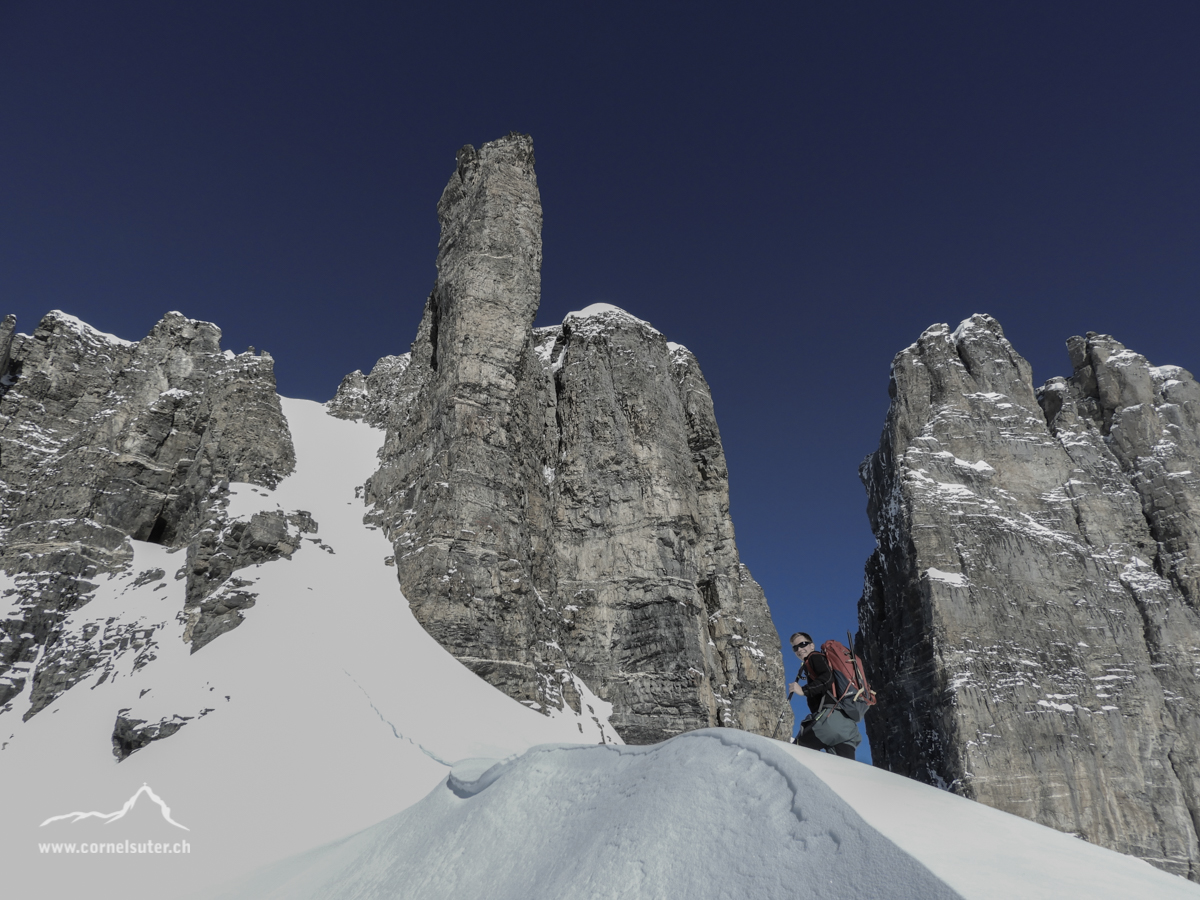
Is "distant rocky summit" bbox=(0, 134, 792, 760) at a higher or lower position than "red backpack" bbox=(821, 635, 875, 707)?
higher

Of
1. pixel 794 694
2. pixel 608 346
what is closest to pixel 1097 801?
pixel 608 346

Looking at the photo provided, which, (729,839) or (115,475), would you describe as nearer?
(729,839)

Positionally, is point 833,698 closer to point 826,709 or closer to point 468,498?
point 826,709

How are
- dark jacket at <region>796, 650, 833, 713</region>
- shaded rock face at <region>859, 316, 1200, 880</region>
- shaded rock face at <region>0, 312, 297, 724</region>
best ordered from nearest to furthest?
dark jacket at <region>796, 650, 833, 713</region> → shaded rock face at <region>0, 312, 297, 724</region> → shaded rock face at <region>859, 316, 1200, 880</region>

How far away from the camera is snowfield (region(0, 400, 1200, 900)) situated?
3223 mm

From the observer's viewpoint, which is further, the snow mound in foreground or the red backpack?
the red backpack

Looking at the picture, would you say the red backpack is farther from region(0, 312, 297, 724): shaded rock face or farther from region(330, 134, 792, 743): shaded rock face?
region(0, 312, 297, 724): shaded rock face

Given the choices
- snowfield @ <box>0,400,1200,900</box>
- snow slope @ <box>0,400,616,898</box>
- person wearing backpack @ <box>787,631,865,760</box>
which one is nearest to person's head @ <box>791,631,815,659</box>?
person wearing backpack @ <box>787,631,865,760</box>

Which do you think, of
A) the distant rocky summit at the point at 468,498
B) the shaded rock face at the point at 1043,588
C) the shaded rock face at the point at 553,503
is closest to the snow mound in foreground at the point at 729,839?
the distant rocky summit at the point at 468,498

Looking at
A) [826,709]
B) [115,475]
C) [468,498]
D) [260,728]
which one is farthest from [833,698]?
[115,475]

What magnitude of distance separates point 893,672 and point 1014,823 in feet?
189

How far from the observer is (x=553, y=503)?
24938 millimetres

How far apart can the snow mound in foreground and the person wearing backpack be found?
2444 mm

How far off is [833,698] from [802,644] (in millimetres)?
774
